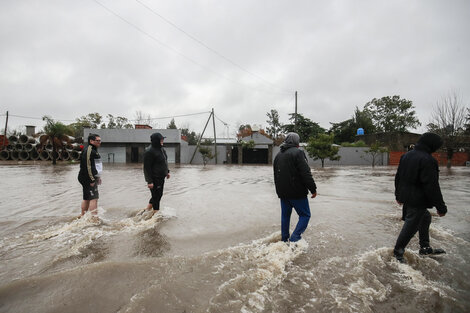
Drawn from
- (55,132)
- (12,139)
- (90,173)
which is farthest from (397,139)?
(12,139)

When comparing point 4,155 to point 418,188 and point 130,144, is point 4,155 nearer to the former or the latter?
point 130,144

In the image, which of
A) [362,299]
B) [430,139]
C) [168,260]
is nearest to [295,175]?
[362,299]

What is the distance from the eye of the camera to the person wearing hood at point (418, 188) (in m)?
2.84

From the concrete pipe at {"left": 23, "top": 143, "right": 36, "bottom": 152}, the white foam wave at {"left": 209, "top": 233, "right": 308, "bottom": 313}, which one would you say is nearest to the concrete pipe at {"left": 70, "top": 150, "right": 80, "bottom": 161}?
the concrete pipe at {"left": 23, "top": 143, "right": 36, "bottom": 152}

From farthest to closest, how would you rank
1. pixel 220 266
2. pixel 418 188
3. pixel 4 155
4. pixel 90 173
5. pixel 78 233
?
pixel 4 155
pixel 90 173
pixel 78 233
pixel 418 188
pixel 220 266

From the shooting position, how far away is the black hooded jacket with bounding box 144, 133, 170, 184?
15.3 feet

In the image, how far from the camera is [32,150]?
2742cm

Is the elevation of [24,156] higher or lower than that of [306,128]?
lower

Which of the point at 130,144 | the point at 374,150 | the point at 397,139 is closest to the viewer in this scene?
the point at 374,150

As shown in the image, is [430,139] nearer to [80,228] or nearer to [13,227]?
[80,228]

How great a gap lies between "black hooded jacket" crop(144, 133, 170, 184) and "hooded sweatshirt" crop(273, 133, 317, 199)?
8.29 ft

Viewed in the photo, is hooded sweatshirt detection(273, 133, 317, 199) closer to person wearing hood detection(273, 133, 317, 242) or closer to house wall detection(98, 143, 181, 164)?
person wearing hood detection(273, 133, 317, 242)

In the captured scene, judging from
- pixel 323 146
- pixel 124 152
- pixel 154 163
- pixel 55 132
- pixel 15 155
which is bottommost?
pixel 154 163

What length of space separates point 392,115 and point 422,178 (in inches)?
1963
